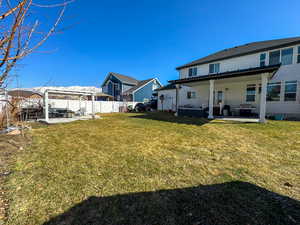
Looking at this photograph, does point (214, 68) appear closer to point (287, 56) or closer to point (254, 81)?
point (254, 81)

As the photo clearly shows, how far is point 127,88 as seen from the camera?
80.0 ft

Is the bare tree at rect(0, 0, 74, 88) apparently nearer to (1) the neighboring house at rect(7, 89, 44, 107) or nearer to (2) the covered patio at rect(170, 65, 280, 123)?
(1) the neighboring house at rect(7, 89, 44, 107)

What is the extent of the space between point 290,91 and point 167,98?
11.6 meters

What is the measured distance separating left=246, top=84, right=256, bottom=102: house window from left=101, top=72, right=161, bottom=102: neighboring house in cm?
1623

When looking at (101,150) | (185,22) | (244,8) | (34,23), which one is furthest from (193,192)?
(185,22)

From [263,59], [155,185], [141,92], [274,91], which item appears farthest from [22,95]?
[141,92]

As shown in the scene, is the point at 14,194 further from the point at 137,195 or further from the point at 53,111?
the point at 53,111

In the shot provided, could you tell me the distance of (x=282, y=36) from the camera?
40.2 feet

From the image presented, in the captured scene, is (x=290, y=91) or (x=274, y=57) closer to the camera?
(x=290, y=91)

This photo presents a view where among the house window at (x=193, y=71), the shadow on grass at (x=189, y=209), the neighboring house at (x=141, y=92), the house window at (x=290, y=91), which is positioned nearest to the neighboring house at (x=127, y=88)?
the neighboring house at (x=141, y=92)

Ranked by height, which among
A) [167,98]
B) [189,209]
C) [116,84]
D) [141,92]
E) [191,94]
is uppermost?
[116,84]

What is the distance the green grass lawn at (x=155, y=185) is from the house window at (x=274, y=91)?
348 inches

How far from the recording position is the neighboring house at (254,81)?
8.82 metres

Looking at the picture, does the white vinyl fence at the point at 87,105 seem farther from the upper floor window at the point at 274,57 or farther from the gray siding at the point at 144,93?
the upper floor window at the point at 274,57
